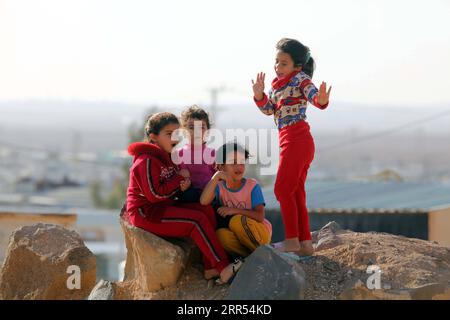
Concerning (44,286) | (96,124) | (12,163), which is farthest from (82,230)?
(96,124)

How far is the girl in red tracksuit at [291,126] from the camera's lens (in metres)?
6.61

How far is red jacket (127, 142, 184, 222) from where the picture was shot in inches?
250

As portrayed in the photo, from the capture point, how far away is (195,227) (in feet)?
20.8

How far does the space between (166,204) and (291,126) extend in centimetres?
113

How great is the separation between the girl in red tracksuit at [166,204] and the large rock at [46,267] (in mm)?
927

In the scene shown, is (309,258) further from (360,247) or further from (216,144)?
(216,144)

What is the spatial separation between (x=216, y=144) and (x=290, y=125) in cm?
62

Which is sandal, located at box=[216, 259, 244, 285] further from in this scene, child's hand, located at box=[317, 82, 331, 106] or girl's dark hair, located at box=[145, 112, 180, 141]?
child's hand, located at box=[317, 82, 331, 106]

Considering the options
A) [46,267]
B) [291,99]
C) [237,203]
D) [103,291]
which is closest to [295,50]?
[291,99]

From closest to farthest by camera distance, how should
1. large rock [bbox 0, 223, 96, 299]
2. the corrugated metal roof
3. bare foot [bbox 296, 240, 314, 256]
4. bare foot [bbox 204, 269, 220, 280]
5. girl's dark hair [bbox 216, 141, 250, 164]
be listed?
1. bare foot [bbox 204, 269, 220, 280]
2. girl's dark hair [bbox 216, 141, 250, 164]
3. bare foot [bbox 296, 240, 314, 256]
4. large rock [bbox 0, 223, 96, 299]
5. the corrugated metal roof

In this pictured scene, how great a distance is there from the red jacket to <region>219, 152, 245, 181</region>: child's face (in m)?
0.37

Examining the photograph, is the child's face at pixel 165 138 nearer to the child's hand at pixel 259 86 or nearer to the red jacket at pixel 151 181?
the red jacket at pixel 151 181

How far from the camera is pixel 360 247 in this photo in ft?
22.8

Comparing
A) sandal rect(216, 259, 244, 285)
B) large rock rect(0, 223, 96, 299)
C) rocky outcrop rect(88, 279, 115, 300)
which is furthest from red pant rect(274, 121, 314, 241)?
large rock rect(0, 223, 96, 299)
